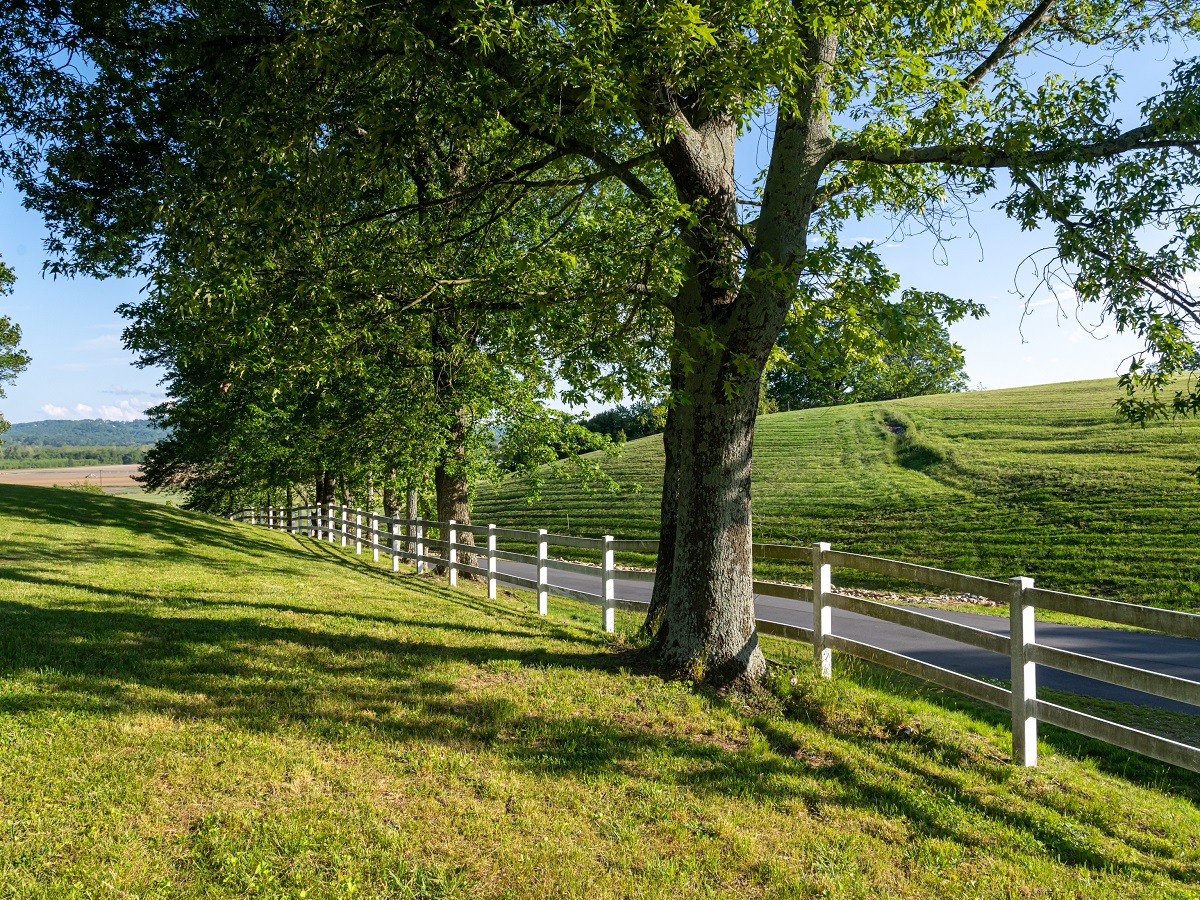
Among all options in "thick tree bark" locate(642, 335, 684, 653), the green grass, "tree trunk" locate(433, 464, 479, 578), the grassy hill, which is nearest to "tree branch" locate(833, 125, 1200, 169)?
"thick tree bark" locate(642, 335, 684, 653)

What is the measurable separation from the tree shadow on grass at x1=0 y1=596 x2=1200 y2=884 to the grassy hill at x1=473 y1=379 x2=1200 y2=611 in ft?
49.7

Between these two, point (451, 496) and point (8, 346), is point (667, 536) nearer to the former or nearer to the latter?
point (451, 496)

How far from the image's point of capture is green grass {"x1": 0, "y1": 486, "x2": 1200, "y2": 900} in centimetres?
408

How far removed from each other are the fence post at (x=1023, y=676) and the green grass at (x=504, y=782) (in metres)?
0.22

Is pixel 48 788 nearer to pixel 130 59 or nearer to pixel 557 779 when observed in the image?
pixel 557 779

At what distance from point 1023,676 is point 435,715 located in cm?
469

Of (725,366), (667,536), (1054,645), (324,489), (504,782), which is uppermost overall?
(725,366)

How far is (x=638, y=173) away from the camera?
12672 millimetres

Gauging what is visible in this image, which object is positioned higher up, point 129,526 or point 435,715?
point 129,526

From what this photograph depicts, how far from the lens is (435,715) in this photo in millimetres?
6207

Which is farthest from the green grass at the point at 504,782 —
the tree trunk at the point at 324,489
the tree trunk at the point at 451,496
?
the tree trunk at the point at 324,489

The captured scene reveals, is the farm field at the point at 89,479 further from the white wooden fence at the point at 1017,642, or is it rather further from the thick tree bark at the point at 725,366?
the white wooden fence at the point at 1017,642

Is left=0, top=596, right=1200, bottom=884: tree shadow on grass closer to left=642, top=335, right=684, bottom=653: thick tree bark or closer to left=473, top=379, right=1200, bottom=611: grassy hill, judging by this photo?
left=642, top=335, right=684, bottom=653: thick tree bark

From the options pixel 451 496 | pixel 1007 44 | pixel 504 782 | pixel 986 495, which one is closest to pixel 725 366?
pixel 504 782
